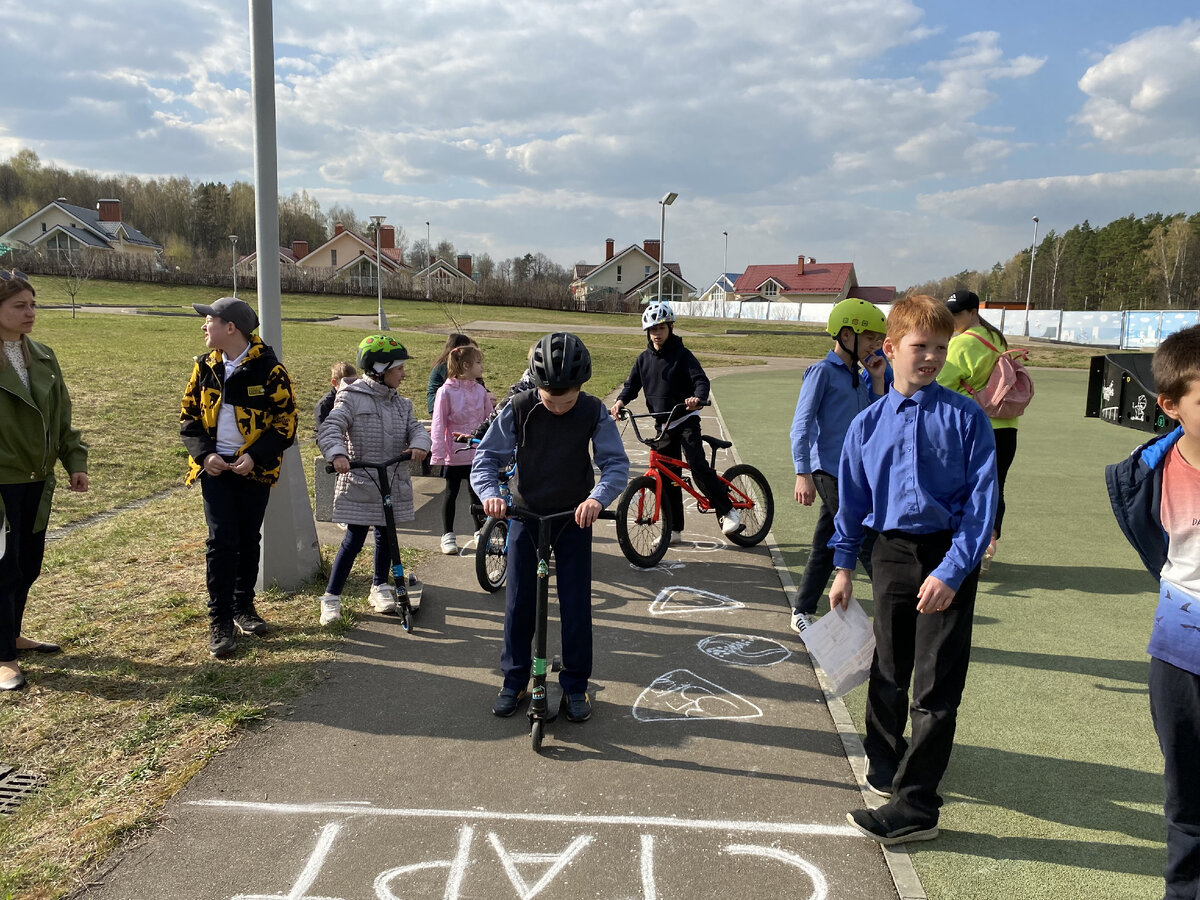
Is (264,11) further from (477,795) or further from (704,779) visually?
(704,779)

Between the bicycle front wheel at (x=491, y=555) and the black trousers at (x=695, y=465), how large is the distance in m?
1.50

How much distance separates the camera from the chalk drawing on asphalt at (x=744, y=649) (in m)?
4.85

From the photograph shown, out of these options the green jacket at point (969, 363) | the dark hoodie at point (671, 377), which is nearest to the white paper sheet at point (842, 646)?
the green jacket at point (969, 363)

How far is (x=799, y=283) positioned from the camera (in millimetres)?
87812

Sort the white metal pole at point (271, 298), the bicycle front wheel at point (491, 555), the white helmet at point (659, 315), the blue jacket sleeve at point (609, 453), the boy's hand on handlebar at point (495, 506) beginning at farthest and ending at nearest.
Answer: the white helmet at point (659, 315) < the bicycle front wheel at point (491, 555) < the white metal pole at point (271, 298) < the blue jacket sleeve at point (609, 453) < the boy's hand on handlebar at point (495, 506)

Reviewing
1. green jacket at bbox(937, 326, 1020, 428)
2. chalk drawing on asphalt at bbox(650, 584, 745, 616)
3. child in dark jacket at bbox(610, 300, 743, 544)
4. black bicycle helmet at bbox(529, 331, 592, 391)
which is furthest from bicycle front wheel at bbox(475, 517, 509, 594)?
green jacket at bbox(937, 326, 1020, 428)

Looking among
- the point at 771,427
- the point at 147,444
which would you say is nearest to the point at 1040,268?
the point at 771,427

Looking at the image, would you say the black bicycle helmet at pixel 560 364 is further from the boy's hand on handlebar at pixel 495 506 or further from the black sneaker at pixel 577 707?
the black sneaker at pixel 577 707

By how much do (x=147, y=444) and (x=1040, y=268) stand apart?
118 meters

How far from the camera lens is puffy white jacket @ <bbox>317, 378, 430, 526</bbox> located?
517 centimetres

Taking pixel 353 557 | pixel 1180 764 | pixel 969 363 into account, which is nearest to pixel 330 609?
pixel 353 557

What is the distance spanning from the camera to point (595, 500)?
360 centimetres

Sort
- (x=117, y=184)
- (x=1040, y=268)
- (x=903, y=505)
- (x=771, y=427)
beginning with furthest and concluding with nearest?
(x=1040, y=268) < (x=117, y=184) < (x=771, y=427) < (x=903, y=505)

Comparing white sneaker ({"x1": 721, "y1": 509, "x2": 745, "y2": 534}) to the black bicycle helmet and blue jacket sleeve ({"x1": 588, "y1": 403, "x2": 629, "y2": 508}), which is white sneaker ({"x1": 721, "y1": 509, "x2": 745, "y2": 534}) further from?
the black bicycle helmet
